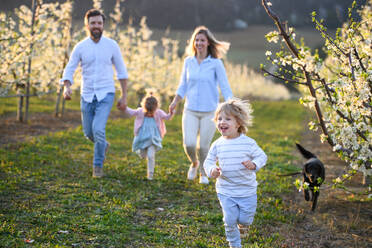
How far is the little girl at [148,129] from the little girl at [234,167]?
3343mm

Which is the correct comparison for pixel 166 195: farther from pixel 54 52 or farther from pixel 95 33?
Result: pixel 54 52

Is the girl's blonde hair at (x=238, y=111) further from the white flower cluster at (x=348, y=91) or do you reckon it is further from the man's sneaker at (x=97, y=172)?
the man's sneaker at (x=97, y=172)

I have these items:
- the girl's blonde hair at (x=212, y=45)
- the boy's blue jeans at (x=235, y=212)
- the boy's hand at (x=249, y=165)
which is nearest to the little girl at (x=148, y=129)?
the girl's blonde hair at (x=212, y=45)

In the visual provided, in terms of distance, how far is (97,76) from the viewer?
6.96 m

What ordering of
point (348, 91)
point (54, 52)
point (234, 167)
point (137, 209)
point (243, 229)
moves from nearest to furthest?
point (234, 167)
point (243, 229)
point (348, 91)
point (137, 209)
point (54, 52)

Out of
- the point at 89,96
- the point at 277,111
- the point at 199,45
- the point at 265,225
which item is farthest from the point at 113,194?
the point at 277,111

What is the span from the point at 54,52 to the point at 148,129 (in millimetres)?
8769

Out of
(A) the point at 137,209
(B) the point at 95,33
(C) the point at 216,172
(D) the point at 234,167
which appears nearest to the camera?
(C) the point at 216,172

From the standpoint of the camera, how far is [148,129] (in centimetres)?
738

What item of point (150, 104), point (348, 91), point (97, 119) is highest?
point (348, 91)

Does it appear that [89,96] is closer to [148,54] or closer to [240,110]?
[240,110]

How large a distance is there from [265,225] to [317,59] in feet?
7.89

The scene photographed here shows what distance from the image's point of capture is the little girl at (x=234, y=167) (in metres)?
3.99

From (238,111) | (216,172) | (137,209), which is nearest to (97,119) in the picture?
(137,209)
